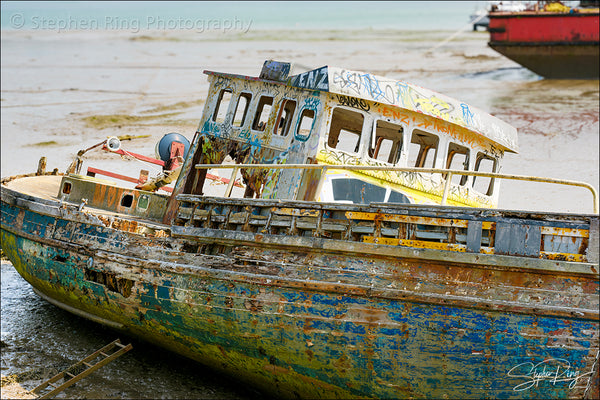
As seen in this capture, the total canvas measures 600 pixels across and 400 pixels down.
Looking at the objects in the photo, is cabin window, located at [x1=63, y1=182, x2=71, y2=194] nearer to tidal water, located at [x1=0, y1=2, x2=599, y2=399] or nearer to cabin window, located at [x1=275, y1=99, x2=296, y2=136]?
tidal water, located at [x1=0, y1=2, x2=599, y2=399]

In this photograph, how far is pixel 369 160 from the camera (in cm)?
829

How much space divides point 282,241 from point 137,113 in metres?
15.0

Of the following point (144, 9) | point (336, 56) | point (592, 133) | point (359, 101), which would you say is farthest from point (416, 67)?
point (144, 9)

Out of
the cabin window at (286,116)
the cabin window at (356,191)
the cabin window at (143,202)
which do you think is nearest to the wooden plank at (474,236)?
the cabin window at (356,191)

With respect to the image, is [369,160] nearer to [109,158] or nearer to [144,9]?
[109,158]

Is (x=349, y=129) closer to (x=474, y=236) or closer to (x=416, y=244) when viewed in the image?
(x=416, y=244)

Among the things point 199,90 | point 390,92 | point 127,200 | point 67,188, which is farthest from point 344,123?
point 199,90

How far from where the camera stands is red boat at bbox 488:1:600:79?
2594cm

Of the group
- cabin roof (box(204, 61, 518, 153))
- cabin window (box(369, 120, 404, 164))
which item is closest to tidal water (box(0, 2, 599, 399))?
cabin window (box(369, 120, 404, 164))

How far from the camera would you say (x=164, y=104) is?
2244 centimetres

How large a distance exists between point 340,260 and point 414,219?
84cm

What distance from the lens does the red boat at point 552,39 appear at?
25938 millimetres

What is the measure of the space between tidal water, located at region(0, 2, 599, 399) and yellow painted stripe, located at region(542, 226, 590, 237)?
3.96m

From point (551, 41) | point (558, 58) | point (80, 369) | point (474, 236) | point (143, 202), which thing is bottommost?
point (80, 369)
